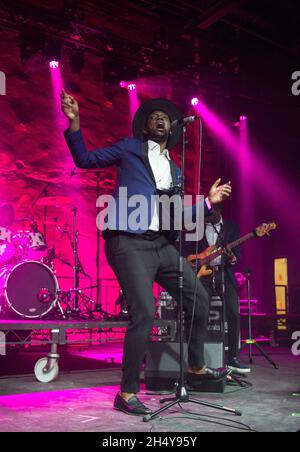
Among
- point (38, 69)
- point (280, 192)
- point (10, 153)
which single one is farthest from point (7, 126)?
point (280, 192)

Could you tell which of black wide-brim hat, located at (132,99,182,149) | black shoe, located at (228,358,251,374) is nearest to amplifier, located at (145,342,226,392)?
black shoe, located at (228,358,251,374)

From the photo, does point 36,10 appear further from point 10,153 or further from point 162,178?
point 162,178

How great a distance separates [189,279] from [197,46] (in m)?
8.90

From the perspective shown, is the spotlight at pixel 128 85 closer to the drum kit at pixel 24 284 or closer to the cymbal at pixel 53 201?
the cymbal at pixel 53 201

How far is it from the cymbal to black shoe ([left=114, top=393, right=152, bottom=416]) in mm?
6215

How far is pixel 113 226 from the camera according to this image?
330 cm

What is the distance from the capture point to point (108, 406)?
3.50m

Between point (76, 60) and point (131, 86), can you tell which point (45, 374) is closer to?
point (76, 60)

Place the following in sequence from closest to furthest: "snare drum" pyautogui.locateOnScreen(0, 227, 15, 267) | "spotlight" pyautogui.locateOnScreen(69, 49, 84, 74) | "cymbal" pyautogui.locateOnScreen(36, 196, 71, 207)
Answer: "snare drum" pyautogui.locateOnScreen(0, 227, 15, 267), "cymbal" pyautogui.locateOnScreen(36, 196, 71, 207), "spotlight" pyautogui.locateOnScreen(69, 49, 84, 74)

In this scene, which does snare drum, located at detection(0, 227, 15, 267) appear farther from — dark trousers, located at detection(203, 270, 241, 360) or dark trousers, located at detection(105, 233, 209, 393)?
dark trousers, located at detection(105, 233, 209, 393)

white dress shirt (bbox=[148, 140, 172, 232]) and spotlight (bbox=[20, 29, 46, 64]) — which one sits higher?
spotlight (bbox=[20, 29, 46, 64])

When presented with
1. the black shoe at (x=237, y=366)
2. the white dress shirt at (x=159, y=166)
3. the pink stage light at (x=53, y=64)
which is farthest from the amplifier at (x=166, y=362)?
the pink stage light at (x=53, y=64)

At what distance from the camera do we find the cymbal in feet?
29.7

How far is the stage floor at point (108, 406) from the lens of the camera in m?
2.84
